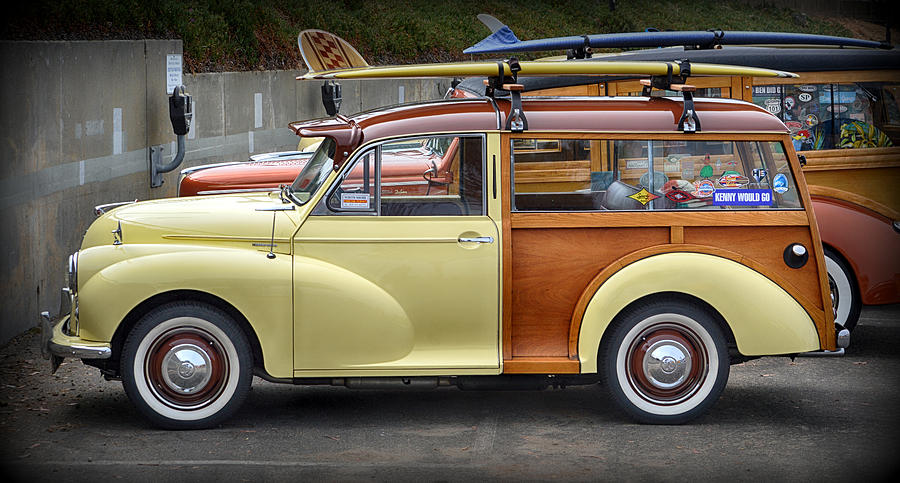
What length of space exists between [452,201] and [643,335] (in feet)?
4.42

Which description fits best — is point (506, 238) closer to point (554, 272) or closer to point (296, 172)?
point (554, 272)

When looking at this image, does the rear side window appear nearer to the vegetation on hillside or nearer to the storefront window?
the storefront window

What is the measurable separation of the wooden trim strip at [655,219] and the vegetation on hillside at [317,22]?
5.73 metres

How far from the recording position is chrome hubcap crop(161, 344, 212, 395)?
247 inches

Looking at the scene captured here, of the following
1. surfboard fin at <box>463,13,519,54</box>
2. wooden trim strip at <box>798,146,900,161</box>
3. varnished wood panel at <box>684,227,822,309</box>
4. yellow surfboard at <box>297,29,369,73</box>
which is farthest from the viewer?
yellow surfboard at <box>297,29,369,73</box>

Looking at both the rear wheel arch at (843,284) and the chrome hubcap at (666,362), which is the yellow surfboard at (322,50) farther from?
the chrome hubcap at (666,362)

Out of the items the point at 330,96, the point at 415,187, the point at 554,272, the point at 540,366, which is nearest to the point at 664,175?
the point at 554,272

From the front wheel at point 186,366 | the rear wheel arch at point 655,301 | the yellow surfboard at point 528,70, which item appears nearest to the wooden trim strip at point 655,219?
the rear wheel arch at point 655,301

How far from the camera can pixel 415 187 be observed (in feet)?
21.6

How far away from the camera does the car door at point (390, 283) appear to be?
6340 mm

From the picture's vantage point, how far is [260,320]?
631 centimetres

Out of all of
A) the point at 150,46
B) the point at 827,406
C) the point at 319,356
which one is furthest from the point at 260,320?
the point at 150,46

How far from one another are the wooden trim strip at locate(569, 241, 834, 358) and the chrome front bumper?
262cm

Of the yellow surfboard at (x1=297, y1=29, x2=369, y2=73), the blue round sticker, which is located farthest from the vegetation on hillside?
the blue round sticker
